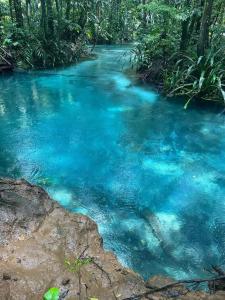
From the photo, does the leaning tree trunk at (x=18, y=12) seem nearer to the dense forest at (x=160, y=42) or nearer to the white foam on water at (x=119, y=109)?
the dense forest at (x=160, y=42)

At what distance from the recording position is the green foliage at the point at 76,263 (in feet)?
9.40

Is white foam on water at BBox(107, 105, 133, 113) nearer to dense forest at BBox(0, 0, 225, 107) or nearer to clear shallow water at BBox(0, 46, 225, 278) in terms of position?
clear shallow water at BBox(0, 46, 225, 278)

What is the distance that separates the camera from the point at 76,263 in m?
2.94

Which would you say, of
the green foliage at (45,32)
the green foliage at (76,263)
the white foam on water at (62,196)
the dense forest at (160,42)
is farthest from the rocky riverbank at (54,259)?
the green foliage at (45,32)

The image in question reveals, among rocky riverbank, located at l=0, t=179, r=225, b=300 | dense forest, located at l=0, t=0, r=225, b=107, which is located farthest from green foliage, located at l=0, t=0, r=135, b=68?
rocky riverbank, located at l=0, t=179, r=225, b=300

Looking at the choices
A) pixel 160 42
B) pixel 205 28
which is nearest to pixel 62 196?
pixel 205 28

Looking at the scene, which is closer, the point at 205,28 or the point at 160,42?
the point at 205,28

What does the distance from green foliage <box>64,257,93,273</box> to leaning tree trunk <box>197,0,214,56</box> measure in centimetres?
811

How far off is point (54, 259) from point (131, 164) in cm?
338

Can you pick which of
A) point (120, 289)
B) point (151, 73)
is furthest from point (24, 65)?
point (120, 289)

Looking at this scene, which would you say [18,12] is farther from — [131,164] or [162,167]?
[162,167]

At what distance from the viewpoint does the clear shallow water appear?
425 centimetres

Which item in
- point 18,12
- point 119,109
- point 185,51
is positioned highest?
point 18,12

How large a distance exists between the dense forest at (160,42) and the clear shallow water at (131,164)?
0.84 meters
